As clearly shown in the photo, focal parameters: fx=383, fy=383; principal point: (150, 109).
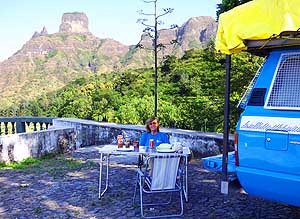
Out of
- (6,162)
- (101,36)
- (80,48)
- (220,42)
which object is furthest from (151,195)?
(101,36)

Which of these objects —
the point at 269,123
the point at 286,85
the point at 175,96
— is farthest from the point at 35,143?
the point at 175,96

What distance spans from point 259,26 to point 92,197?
3.13m

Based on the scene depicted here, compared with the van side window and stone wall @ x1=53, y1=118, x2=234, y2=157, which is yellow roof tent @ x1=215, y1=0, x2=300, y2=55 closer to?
the van side window

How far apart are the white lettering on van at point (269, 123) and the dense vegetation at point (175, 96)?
5450 mm

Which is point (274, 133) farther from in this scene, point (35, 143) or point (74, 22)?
point (74, 22)

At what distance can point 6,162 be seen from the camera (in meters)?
7.42

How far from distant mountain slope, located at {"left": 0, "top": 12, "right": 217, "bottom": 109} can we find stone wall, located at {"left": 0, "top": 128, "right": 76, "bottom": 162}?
27.8 m

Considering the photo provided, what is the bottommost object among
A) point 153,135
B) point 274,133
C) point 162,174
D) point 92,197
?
point 92,197

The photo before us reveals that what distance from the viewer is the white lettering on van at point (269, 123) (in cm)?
310

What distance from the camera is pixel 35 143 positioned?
8.05 m

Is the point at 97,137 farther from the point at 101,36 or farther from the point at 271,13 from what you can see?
the point at 101,36

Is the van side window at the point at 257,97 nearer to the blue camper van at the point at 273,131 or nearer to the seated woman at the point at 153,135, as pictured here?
the blue camper van at the point at 273,131

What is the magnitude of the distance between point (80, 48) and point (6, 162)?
55.5 m

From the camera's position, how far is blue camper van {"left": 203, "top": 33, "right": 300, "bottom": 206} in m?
3.10
